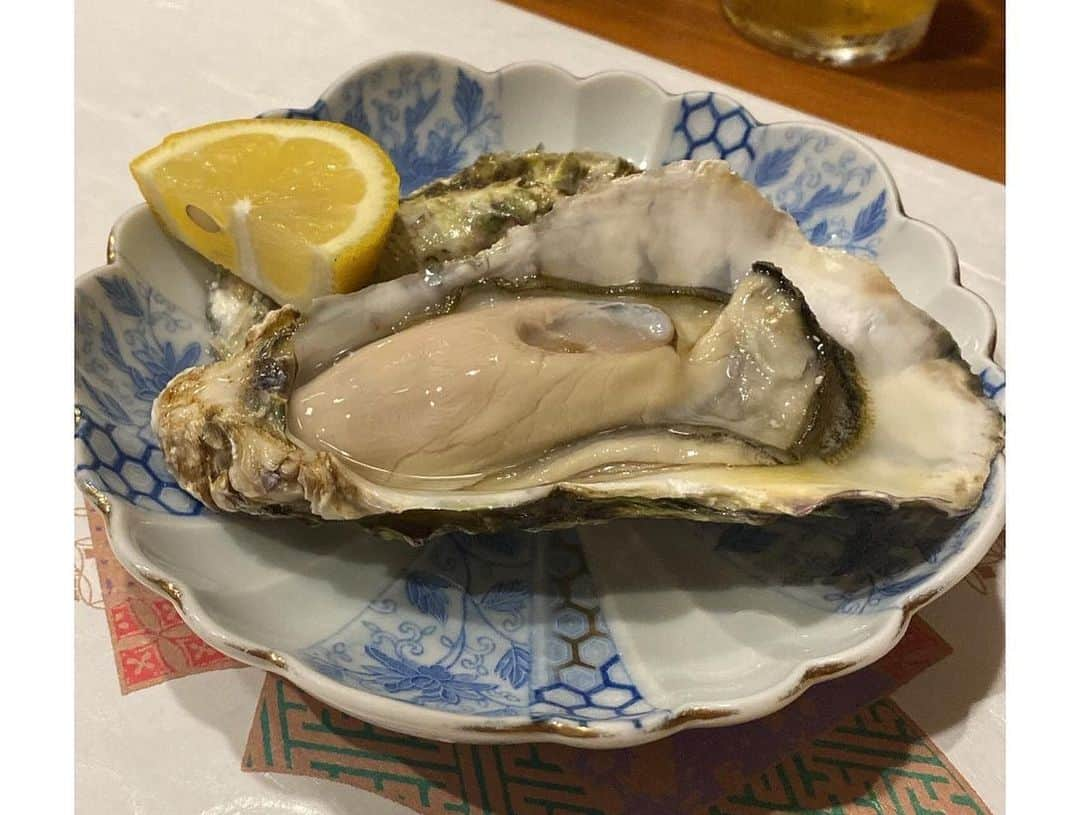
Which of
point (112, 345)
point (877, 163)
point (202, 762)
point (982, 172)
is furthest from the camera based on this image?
point (982, 172)

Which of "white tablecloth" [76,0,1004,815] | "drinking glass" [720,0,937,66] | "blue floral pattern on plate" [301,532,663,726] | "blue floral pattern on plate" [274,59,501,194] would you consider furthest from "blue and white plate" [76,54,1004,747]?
"drinking glass" [720,0,937,66]

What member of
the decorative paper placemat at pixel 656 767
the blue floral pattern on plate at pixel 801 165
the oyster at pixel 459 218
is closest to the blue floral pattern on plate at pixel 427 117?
the oyster at pixel 459 218

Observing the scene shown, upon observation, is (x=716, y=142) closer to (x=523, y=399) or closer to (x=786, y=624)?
(x=523, y=399)

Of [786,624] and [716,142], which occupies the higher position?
[716,142]

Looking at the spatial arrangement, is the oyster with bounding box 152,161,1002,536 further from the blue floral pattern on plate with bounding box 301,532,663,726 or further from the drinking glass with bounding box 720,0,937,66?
the drinking glass with bounding box 720,0,937,66

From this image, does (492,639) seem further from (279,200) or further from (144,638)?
(279,200)

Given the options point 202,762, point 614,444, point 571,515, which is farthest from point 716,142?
point 202,762
